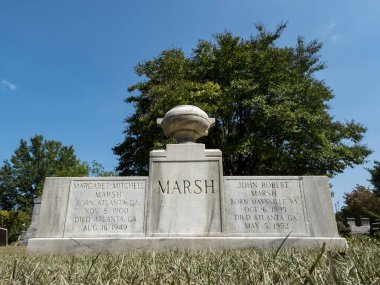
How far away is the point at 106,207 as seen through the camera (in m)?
5.73

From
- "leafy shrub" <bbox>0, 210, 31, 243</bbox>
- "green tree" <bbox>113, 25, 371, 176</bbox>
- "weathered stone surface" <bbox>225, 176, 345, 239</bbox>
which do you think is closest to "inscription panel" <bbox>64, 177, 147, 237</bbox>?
"weathered stone surface" <bbox>225, 176, 345, 239</bbox>

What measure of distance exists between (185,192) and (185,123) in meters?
1.41

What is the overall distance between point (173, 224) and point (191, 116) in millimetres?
2111

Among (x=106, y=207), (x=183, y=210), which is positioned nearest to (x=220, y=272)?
(x=183, y=210)

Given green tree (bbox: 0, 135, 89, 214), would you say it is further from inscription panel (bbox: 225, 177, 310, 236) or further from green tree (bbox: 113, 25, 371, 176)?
inscription panel (bbox: 225, 177, 310, 236)

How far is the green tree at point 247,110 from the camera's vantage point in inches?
684

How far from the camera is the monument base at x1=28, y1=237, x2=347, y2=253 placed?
521 cm

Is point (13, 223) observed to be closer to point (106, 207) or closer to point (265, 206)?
point (106, 207)

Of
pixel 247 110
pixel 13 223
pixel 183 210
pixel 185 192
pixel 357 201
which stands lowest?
pixel 183 210

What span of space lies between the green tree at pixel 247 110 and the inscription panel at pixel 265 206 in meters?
10.9

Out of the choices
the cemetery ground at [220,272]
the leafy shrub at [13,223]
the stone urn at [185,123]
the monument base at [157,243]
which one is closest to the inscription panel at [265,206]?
the monument base at [157,243]

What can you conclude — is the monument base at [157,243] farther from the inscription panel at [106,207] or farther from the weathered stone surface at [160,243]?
the inscription panel at [106,207]

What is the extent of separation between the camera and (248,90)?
17.8 meters

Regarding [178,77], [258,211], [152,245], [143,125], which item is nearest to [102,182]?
[152,245]
